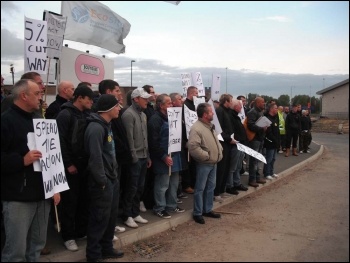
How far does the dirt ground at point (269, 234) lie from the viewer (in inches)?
151

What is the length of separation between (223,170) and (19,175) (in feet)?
15.0

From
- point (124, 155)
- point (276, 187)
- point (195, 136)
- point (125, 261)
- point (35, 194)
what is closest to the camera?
point (35, 194)

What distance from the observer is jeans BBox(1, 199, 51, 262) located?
11.2 feet

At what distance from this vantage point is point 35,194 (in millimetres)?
3537

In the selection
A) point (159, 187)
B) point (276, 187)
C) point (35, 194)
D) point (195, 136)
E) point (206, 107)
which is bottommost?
Result: point (276, 187)

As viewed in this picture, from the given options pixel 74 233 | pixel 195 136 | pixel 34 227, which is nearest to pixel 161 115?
pixel 195 136

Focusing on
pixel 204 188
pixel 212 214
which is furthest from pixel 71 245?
pixel 212 214

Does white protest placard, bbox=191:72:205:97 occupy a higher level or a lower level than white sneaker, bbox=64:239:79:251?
higher

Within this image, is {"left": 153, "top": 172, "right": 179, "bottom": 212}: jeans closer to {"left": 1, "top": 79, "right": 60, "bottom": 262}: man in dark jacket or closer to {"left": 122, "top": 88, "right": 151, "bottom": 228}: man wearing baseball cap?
{"left": 122, "top": 88, "right": 151, "bottom": 228}: man wearing baseball cap

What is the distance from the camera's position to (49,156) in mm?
3770

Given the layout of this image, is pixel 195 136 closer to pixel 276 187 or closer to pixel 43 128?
pixel 43 128

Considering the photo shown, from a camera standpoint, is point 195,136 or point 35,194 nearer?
point 35,194

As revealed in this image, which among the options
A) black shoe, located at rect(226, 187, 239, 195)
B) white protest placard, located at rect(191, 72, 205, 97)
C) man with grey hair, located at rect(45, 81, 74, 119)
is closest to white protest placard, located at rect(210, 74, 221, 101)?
white protest placard, located at rect(191, 72, 205, 97)

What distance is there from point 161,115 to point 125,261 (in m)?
2.56
